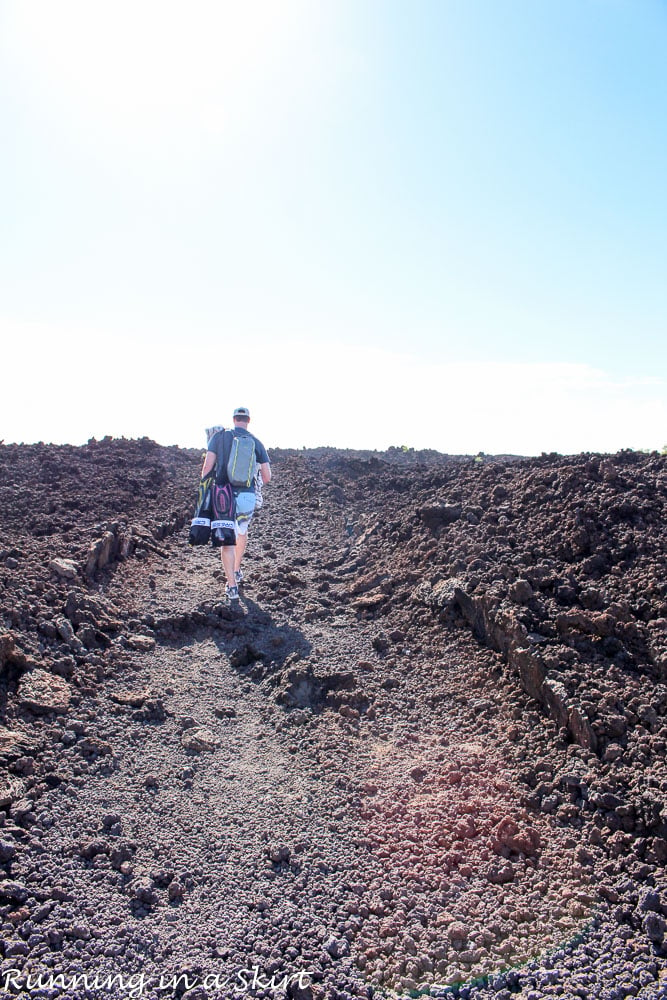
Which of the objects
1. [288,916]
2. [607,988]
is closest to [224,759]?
[288,916]

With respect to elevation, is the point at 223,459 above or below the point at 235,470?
above

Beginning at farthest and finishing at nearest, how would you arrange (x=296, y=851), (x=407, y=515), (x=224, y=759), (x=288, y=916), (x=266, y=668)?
1. (x=407, y=515)
2. (x=266, y=668)
3. (x=224, y=759)
4. (x=296, y=851)
5. (x=288, y=916)

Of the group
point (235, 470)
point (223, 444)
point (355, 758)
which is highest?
point (223, 444)

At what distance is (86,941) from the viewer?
2869 millimetres

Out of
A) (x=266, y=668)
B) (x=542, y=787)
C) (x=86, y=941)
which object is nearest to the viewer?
(x=86, y=941)

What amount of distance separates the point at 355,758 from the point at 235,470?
127 inches

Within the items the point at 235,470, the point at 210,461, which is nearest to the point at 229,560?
the point at 235,470

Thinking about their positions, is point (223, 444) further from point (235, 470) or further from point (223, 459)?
point (235, 470)

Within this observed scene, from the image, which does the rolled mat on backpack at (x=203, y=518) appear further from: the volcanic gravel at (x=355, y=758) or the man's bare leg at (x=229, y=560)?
the volcanic gravel at (x=355, y=758)

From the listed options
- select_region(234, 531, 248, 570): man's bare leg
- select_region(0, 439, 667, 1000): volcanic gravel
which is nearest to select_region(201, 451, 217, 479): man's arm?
select_region(234, 531, 248, 570): man's bare leg

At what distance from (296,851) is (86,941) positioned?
1079 millimetres

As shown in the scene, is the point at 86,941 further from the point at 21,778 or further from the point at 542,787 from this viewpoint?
the point at 542,787

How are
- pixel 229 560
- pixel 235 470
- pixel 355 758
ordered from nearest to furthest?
1. pixel 355 758
2. pixel 235 470
3. pixel 229 560

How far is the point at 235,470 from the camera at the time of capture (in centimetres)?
656
